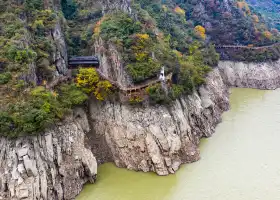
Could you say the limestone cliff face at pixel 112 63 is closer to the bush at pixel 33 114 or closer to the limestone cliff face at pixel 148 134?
the limestone cliff face at pixel 148 134

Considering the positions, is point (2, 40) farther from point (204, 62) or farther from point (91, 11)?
point (204, 62)

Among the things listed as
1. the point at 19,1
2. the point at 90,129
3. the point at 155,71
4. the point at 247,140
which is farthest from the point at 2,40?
the point at 247,140

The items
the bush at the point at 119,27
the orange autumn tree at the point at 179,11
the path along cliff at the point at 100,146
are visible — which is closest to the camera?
the path along cliff at the point at 100,146

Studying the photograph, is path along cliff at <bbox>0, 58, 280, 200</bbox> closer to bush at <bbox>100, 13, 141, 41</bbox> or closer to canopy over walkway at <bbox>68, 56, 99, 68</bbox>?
canopy over walkway at <bbox>68, 56, 99, 68</bbox>

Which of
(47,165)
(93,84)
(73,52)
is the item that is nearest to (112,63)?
(93,84)

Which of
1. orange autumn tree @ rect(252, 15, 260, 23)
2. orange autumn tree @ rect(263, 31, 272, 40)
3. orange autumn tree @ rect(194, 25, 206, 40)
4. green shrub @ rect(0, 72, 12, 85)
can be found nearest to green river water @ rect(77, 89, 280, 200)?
green shrub @ rect(0, 72, 12, 85)

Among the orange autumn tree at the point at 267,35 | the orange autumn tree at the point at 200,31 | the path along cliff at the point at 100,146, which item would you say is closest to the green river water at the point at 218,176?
the path along cliff at the point at 100,146
